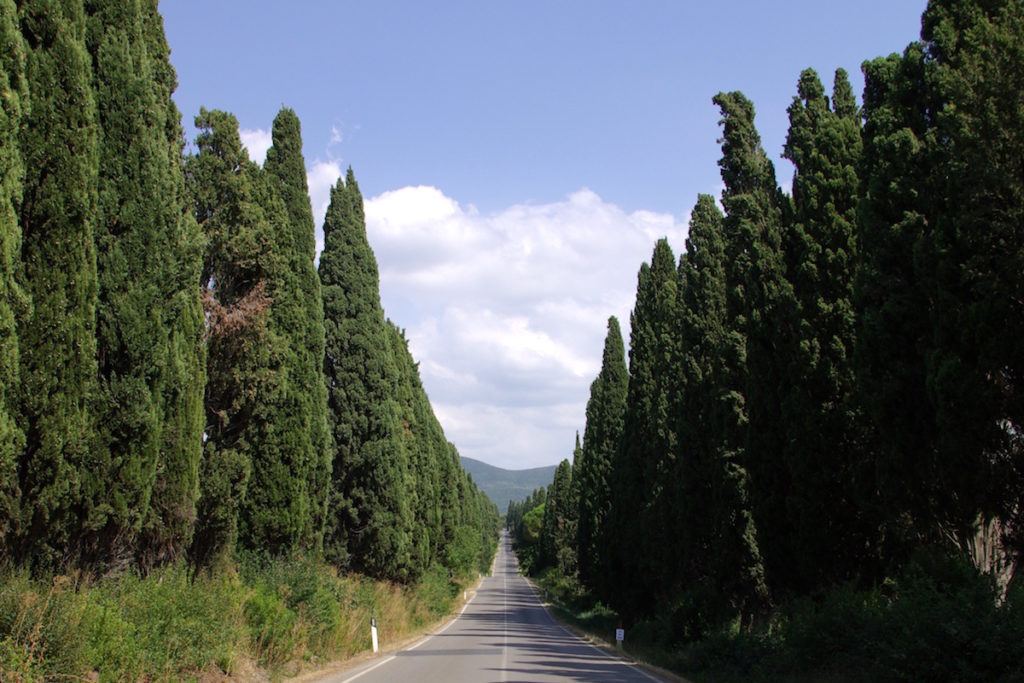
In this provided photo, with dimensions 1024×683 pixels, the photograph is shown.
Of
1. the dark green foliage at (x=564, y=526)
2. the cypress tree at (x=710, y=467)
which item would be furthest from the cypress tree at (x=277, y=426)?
the dark green foliage at (x=564, y=526)

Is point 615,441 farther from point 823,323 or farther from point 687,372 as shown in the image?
point 823,323

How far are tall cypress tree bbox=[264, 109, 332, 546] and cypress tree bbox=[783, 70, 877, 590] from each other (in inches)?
388

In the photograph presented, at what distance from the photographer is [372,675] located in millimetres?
16172

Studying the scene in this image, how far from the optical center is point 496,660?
2016cm

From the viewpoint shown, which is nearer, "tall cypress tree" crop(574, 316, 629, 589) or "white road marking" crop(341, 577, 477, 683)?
"white road marking" crop(341, 577, 477, 683)

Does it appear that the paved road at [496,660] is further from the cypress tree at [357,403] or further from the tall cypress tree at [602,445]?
the tall cypress tree at [602,445]

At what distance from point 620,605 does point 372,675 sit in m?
20.0

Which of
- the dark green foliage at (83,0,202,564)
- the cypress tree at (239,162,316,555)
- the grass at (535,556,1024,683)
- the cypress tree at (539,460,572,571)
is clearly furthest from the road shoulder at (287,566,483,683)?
the cypress tree at (539,460,572,571)

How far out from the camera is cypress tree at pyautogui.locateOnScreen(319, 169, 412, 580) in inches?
1058

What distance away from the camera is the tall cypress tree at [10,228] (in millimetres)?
7301

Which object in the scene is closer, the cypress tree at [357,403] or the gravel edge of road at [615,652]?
the gravel edge of road at [615,652]

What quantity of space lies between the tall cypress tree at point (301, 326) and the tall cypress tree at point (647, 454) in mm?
10050

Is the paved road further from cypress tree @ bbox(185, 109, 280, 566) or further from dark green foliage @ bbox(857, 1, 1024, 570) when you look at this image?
dark green foliage @ bbox(857, 1, 1024, 570)

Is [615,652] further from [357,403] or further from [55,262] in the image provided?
[55,262]
